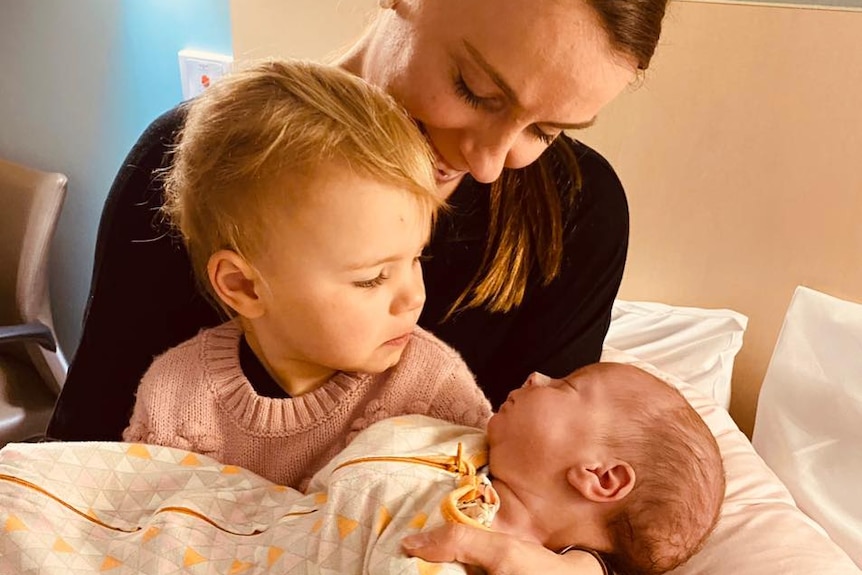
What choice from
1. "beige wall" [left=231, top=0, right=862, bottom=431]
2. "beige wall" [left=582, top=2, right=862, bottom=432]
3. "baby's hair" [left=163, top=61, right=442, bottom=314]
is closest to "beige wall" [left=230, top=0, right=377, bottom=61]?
"beige wall" [left=231, top=0, right=862, bottom=431]

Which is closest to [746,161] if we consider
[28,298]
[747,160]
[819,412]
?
[747,160]

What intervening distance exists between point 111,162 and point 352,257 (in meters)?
1.81

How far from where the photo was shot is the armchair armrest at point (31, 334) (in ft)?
6.57

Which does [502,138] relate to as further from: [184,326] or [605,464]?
[184,326]

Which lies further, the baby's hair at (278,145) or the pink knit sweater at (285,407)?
the pink knit sweater at (285,407)

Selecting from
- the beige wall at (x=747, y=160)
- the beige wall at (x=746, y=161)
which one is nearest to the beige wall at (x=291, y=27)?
the beige wall at (x=746, y=161)

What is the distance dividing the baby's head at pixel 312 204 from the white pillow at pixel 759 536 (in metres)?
0.54

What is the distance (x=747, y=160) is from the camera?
155 cm

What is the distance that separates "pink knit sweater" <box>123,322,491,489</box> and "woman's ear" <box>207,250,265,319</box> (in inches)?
4.0

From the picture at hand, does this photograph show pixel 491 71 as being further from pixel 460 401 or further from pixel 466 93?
pixel 460 401

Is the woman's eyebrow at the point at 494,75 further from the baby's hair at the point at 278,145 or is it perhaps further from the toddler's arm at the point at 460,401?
the toddler's arm at the point at 460,401

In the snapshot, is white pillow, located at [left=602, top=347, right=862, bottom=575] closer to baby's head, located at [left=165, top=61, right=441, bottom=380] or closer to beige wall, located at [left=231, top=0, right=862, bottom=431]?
beige wall, located at [left=231, top=0, right=862, bottom=431]

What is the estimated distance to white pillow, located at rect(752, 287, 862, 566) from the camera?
4.47 ft

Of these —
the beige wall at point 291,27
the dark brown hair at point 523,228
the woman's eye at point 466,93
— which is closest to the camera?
the woman's eye at point 466,93
